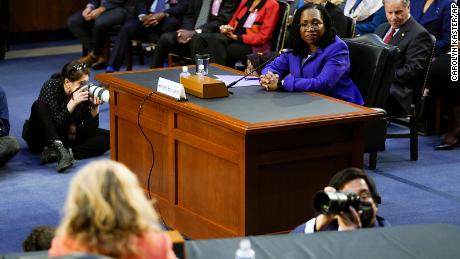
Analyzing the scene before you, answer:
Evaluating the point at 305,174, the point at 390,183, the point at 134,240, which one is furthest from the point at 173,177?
the point at 134,240

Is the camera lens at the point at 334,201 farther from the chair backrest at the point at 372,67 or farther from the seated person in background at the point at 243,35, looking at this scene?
the seated person in background at the point at 243,35

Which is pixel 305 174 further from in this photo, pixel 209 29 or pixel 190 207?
pixel 209 29

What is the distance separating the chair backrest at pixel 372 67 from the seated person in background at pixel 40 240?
2837 millimetres

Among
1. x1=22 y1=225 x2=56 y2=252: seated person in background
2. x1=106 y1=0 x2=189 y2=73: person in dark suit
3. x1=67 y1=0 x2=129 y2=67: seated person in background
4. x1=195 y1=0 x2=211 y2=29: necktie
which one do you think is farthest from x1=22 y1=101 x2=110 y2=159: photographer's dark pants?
x1=22 y1=225 x2=56 y2=252: seated person in background

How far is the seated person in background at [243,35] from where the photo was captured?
802 cm

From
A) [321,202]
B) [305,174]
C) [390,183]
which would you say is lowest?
[390,183]

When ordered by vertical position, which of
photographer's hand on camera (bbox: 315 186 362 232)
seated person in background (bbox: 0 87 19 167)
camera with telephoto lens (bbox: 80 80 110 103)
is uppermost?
photographer's hand on camera (bbox: 315 186 362 232)

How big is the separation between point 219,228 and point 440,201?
1.69m

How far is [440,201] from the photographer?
19.5 feet

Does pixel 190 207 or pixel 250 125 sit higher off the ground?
pixel 250 125

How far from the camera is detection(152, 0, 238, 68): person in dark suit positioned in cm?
865

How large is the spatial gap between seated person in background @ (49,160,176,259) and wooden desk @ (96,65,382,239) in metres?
1.91

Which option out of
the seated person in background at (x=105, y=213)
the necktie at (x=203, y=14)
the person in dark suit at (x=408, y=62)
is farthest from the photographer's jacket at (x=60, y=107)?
the seated person in background at (x=105, y=213)

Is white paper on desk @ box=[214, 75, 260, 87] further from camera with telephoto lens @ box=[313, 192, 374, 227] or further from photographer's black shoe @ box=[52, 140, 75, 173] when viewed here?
camera with telephoto lens @ box=[313, 192, 374, 227]
